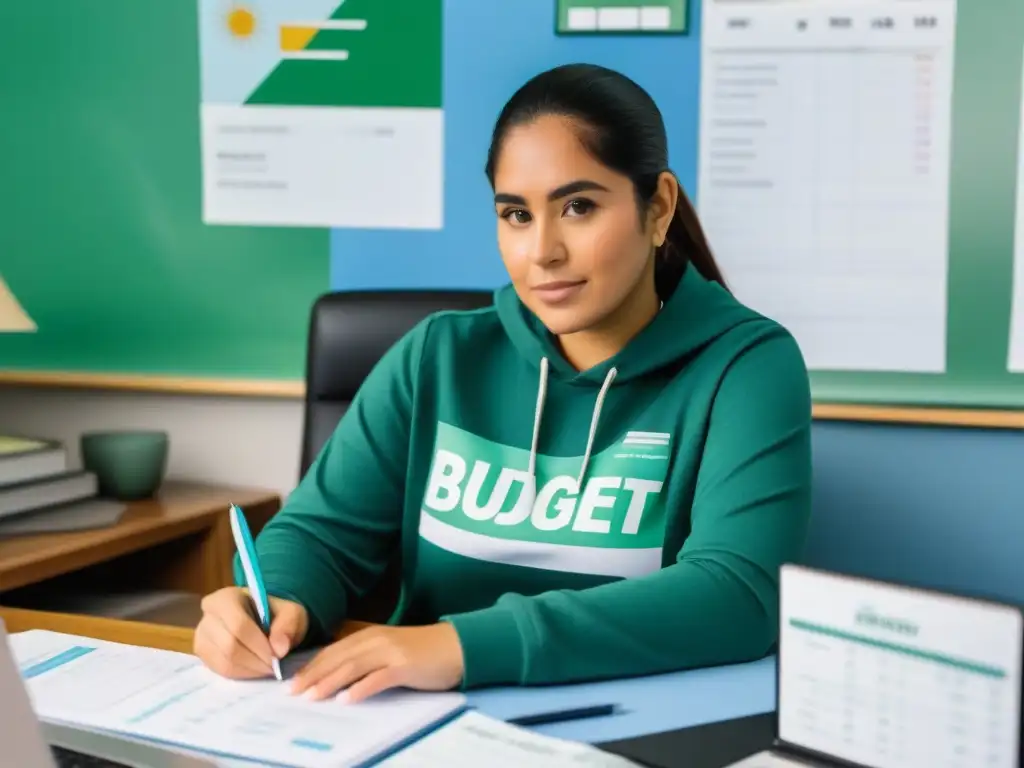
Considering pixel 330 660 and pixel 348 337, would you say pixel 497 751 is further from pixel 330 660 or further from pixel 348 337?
pixel 348 337

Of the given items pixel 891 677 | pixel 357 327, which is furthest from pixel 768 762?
pixel 357 327

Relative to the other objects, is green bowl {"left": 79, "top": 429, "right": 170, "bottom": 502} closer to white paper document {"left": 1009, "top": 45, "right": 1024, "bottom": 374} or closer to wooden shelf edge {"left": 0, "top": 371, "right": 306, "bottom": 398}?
wooden shelf edge {"left": 0, "top": 371, "right": 306, "bottom": 398}

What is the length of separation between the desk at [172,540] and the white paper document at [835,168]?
970 mm

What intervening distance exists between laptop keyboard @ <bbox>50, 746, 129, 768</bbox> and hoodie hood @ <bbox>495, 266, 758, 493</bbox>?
60cm

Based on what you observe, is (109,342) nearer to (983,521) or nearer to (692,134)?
(692,134)

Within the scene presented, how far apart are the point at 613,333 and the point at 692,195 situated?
656 millimetres

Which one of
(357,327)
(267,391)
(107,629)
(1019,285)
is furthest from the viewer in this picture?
(267,391)

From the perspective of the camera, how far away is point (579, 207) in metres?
1.20

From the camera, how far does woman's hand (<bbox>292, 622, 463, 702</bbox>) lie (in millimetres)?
873

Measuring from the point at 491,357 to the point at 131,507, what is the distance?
0.88m

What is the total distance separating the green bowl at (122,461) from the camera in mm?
1937

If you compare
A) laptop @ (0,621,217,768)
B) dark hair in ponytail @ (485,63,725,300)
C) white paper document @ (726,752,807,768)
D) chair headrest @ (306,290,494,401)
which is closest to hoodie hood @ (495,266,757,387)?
dark hair in ponytail @ (485,63,725,300)

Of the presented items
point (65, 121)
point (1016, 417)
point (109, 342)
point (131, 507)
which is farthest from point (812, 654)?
point (65, 121)

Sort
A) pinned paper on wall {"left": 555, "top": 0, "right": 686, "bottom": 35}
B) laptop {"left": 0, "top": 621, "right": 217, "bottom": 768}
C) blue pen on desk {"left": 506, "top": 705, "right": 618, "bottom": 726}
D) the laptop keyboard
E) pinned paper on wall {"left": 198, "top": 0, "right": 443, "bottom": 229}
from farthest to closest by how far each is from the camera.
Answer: pinned paper on wall {"left": 198, "top": 0, "right": 443, "bottom": 229} → pinned paper on wall {"left": 555, "top": 0, "right": 686, "bottom": 35} → blue pen on desk {"left": 506, "top": 705, "right": 618, "bottom": 726} → the laptop keyboard → laptop {"left": 0, "top": 621, "right": 217, "bottom": 768}
